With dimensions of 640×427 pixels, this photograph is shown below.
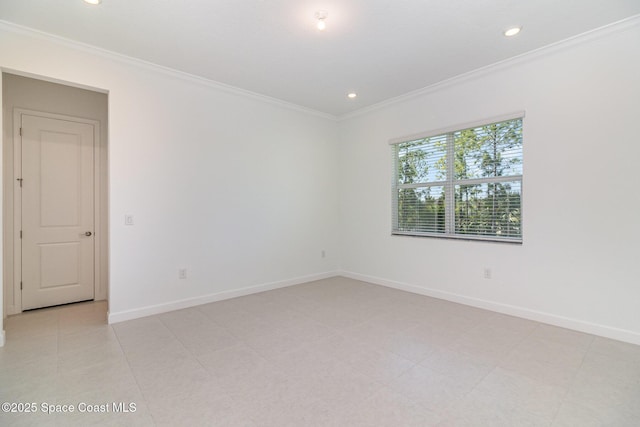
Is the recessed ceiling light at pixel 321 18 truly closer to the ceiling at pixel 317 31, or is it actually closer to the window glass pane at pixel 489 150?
the ceiling at pixel 317 31

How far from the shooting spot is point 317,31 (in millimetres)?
2752

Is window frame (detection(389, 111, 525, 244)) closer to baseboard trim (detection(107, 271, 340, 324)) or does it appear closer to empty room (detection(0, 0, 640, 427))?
empty room (detection(0, 0, 640, 427))

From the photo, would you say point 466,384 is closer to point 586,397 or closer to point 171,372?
point 586,397

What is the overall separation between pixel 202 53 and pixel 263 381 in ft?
10.3

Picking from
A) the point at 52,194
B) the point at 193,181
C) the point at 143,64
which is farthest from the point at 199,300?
the point at 143,64

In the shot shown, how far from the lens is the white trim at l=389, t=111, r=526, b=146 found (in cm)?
331

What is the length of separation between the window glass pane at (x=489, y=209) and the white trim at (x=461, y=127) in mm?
714

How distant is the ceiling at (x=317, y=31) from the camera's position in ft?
7.93

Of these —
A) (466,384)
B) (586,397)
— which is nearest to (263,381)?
(466,384)

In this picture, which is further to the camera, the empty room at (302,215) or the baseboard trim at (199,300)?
the baseboard trim at (199,300)

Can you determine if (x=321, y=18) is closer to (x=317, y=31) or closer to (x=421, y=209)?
(x=317, y=31)

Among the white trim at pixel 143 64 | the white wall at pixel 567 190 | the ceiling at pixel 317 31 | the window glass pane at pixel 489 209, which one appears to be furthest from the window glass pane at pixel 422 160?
the white trim at pixel 143 64

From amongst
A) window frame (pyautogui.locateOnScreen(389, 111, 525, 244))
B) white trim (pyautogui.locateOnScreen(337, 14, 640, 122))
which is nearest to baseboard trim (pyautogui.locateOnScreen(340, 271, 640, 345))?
window frame (pyautogui.locateOnScreen(389, 111, 525, 244))

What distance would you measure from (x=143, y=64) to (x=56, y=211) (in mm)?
2134
